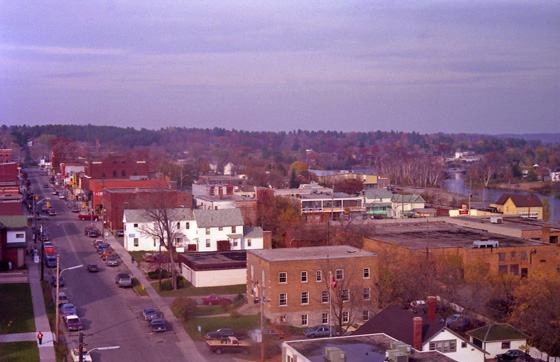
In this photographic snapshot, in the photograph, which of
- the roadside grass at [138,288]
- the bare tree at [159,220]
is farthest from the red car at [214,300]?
the bare tree at [159,220]

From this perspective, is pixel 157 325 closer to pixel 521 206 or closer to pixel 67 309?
pixel 67 309

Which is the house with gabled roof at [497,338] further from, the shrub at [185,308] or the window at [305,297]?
the shrub at [185,308]

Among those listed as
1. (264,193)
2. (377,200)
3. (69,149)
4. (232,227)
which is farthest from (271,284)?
(69,149)

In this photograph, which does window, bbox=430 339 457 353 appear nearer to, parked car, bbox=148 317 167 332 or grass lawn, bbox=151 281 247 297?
parked car, bbox=148 317 167 332

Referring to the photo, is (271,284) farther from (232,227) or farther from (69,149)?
(69,149)

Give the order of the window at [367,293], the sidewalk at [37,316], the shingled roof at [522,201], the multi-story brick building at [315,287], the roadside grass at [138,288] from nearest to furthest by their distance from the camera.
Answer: the sidewalk at [37,316] → the multi-story brick building at [315,287] → the window at [367,293] → the roadside grass at [138,288] → the shingled roof at [522,201]

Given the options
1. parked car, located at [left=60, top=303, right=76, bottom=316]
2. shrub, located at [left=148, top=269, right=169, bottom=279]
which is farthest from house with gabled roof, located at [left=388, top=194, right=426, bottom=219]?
parked car, located at [left=60, top=303, right=76, bottom=316]

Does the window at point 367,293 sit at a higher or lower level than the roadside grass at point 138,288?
higher

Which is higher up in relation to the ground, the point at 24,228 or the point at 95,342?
the point at 24,228
